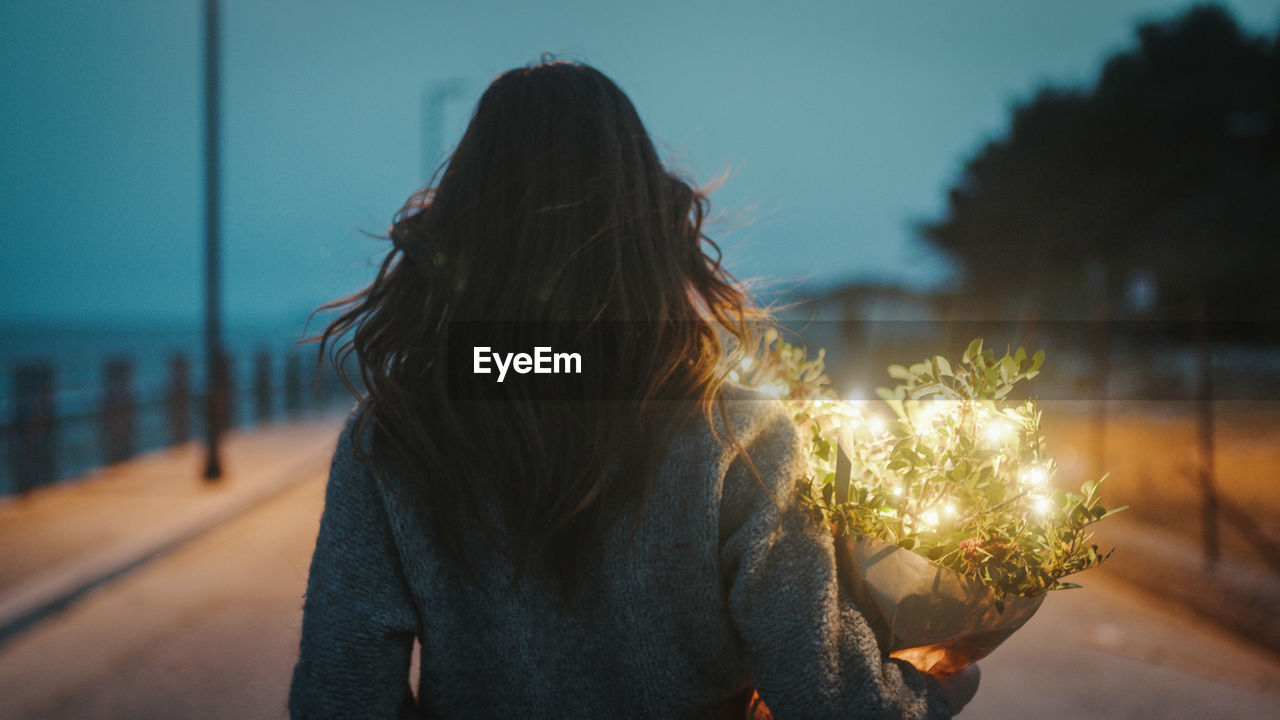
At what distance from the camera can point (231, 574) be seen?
18.5 feet

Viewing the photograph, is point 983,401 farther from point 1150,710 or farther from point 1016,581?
point 1150,710

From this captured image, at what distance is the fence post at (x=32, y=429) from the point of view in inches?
313

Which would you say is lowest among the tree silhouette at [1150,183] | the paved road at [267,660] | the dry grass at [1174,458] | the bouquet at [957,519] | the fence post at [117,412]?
the paved road at [267,660]

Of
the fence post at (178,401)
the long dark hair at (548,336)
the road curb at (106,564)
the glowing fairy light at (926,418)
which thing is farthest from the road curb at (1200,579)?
the fence post at (178,401)

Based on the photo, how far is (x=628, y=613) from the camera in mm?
1226

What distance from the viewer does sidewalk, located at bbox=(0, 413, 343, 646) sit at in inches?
201

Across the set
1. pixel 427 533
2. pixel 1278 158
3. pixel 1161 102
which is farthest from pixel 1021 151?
pixel 427 533

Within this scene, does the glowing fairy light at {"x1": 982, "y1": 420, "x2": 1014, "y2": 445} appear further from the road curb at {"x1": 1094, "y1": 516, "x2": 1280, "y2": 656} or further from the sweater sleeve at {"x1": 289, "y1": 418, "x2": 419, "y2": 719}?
the road curb at {"x1": 1094, "y1": 516, "x2": 1280, "y2": 656}

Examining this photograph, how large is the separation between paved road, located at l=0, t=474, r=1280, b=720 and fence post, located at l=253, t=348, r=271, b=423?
1037 centimetres

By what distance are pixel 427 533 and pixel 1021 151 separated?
107 ft

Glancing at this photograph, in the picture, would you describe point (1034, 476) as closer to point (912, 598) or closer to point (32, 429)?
point (912, 598)

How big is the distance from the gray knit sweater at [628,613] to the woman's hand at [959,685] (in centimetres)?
8

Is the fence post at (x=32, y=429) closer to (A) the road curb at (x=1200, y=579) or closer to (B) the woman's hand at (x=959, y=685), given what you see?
(B) the woman's hand at (x=959, y=685)

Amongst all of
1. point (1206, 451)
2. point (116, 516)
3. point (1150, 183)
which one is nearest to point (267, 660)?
point (116, 516)
